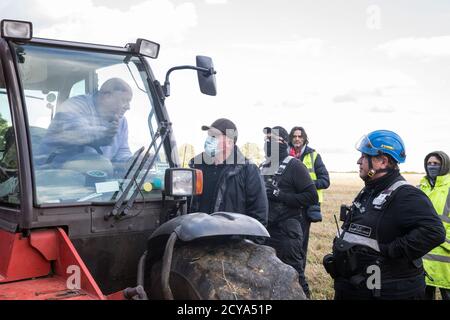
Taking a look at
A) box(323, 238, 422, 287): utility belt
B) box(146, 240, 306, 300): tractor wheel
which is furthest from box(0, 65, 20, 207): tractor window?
box(323, 238, 422, 287): utility belt

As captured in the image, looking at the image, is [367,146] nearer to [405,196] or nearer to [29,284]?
[405,196]

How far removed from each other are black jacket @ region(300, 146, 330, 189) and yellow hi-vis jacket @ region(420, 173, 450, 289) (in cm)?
200

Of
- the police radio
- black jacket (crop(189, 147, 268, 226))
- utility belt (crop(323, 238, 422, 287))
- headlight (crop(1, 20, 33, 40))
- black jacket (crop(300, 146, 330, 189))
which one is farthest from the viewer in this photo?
black jacket (crop(300, 146, 330, 189))

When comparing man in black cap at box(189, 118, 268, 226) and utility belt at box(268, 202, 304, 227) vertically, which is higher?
man in black cap at box(189, 118, 268, 226)

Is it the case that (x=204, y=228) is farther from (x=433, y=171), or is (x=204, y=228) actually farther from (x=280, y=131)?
(x=433, y=171)

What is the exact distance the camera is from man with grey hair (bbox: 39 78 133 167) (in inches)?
126

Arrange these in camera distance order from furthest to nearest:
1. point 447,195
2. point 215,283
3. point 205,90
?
point 447,195 → point 205,90 → point 215,283

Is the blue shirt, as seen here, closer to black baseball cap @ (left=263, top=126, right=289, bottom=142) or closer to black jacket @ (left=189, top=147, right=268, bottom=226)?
black jacket @ (left=189, top=147, right=268, bottom=226)

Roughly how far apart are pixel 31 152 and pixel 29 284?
Result: 2.48 feet

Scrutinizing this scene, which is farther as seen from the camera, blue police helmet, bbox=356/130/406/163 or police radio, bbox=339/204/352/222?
police radio, bbox=339/204/352/222

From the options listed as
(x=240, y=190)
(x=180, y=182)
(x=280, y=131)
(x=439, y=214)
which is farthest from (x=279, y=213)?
(x=180, y=182)

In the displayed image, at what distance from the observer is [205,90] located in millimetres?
3816
